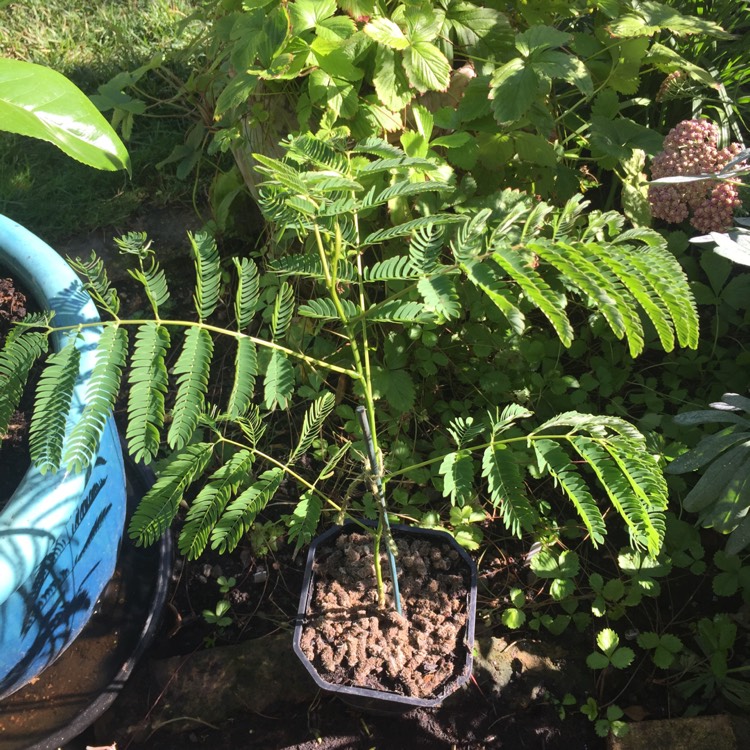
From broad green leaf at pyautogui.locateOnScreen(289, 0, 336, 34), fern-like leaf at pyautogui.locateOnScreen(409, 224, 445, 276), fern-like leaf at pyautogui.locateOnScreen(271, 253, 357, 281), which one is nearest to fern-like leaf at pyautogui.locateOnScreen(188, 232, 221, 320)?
fern-like leaf at pyautogui.locateOnScreen(271, 253, 357, 281)

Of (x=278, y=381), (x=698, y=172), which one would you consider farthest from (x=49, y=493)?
(x=698, y=172)

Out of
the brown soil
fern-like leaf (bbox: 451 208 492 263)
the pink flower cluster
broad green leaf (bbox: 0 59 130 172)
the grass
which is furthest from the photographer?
the grass

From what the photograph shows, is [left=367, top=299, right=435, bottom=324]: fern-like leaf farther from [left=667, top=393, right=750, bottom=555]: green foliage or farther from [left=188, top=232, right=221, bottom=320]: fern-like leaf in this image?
[left=667, top=393, right=750, bottom=555]: green foliage

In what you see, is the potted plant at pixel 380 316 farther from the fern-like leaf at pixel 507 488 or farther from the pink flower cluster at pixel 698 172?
the pink flower cluster at pixel 698 172

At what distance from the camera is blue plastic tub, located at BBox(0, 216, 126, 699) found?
52.9 inches

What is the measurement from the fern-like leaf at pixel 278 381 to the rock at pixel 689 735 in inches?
47.2

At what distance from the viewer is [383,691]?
64.2 inches

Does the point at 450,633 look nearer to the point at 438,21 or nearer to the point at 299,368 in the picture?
the point at 299,368

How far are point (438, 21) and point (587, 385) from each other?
1069 mm

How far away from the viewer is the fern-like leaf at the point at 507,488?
1353 mm

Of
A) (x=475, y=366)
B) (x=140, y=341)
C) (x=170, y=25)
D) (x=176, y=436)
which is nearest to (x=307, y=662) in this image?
(x=176, y=436)

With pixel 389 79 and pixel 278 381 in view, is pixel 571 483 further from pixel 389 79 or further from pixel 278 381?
pixel 389 79

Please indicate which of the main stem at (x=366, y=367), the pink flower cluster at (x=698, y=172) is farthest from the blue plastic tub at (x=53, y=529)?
the pink flower cluster at (x=698, y=172)

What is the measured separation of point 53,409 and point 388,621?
919 millimetres
